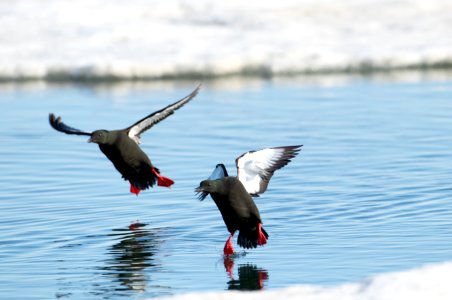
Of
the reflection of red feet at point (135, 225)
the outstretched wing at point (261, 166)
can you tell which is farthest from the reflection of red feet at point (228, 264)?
the reflection of red feet at point (135, 225)

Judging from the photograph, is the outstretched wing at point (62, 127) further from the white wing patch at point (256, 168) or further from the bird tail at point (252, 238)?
the bird tail at point (252, 238)

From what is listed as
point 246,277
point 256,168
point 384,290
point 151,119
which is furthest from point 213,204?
point 384,290

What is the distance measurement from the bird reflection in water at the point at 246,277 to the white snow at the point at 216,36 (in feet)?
41.3

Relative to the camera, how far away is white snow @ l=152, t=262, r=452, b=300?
578cm

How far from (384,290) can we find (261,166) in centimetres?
281

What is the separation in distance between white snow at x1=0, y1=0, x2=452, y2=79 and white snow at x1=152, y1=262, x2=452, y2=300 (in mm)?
14157

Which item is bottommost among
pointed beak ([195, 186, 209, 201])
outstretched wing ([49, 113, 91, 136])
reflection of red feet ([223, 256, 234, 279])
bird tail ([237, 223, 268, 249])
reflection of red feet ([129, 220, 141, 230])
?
reflection of red feet ([129, 220, 141, 230])

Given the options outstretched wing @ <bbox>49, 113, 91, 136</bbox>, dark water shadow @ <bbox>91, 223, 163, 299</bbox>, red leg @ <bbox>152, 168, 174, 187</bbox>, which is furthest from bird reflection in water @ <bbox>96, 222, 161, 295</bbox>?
outstretched wing @ <bbox>49, 113, 91, 136</bbox>

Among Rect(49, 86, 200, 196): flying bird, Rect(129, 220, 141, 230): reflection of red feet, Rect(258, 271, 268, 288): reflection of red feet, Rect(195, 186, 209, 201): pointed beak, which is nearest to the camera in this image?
Rect(258, 271, 268, 288): reflection of red feet

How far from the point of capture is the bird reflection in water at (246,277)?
712cm

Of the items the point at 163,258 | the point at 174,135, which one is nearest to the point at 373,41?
the point at 174,135

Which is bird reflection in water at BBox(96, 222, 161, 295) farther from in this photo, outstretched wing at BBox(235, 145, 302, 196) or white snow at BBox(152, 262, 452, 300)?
white snow at BBox(152, 262, 452, 300)

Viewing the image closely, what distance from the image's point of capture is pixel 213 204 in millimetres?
9898

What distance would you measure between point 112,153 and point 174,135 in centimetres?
480
